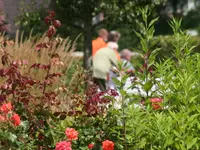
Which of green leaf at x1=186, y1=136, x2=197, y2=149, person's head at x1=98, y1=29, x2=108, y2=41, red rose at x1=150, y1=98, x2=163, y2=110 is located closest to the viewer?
green leaf at x1=186, y1=136, x2=197, y2=149

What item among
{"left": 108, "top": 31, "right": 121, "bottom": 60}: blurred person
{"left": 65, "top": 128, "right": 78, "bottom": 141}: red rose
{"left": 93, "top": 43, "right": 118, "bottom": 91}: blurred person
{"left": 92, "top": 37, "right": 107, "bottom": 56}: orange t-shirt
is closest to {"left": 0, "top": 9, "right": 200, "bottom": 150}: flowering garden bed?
{"left": 65, "top": 128, "right": 78, "bottom": 141}: red rose

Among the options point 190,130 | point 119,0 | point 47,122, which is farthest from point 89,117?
point 119,0

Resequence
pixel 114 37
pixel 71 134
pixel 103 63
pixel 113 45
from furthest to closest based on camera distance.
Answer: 1. pixel 114 37
2. pixel 113 45
3. pixel 103 63
4. pixel 71 134

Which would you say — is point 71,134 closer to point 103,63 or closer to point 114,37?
point 103,63

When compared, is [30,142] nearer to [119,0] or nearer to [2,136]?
[2,136]

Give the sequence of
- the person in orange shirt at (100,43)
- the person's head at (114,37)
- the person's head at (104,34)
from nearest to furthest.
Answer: the person's head at (114,37) < the person in orange shirt at (100,43) < the person's head at (104,34)

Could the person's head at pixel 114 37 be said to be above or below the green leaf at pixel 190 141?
above

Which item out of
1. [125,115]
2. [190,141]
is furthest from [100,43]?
[190,141]

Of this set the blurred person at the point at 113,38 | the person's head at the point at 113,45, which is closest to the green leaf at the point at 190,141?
the person's head at the point at 113,45

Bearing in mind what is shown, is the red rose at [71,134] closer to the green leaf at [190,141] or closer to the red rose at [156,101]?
the red rose at [156,101]

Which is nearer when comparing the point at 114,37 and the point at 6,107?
the point at 6,107

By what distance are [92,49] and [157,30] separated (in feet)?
64.1

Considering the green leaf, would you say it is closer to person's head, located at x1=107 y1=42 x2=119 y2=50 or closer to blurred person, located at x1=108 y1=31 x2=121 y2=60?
person's head, located at x1=107 y1=42 x2=119 y2=50

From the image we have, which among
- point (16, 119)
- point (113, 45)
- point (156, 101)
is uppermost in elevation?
point (113, 45)
